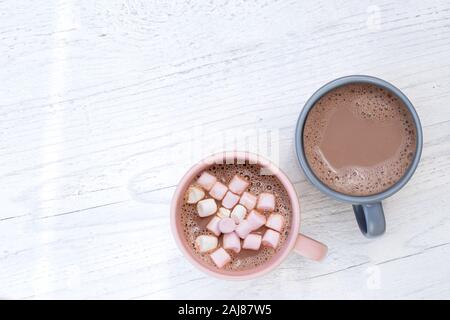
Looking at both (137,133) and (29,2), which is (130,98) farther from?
(29,2)

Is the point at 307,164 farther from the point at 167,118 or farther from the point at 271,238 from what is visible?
the point at 167,118

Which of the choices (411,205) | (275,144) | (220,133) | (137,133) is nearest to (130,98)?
(137,133)

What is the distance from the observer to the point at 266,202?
3.35 feet

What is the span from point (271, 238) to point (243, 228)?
0.05 meters

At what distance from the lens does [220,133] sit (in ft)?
3.65

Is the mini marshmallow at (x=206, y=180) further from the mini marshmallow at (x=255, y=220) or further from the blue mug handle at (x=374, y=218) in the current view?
the blue mug handle at (x=374, y=218)

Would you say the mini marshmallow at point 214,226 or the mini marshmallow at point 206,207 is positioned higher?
the mini marshmallow at point 206,207

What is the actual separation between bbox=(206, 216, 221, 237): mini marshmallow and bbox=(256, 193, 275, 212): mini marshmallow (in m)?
0.08

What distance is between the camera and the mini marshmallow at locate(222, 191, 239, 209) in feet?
3.37

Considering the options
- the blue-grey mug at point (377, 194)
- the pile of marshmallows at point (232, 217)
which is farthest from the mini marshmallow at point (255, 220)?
the blue-grey mug at point (377, 194)

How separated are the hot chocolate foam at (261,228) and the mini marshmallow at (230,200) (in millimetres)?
24

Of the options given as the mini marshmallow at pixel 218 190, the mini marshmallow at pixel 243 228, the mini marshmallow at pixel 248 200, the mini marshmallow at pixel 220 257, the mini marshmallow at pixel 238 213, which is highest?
the mini marshmallow at pixel 218 190

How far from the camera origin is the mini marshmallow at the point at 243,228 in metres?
1.02

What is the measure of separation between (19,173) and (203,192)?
368 mm
